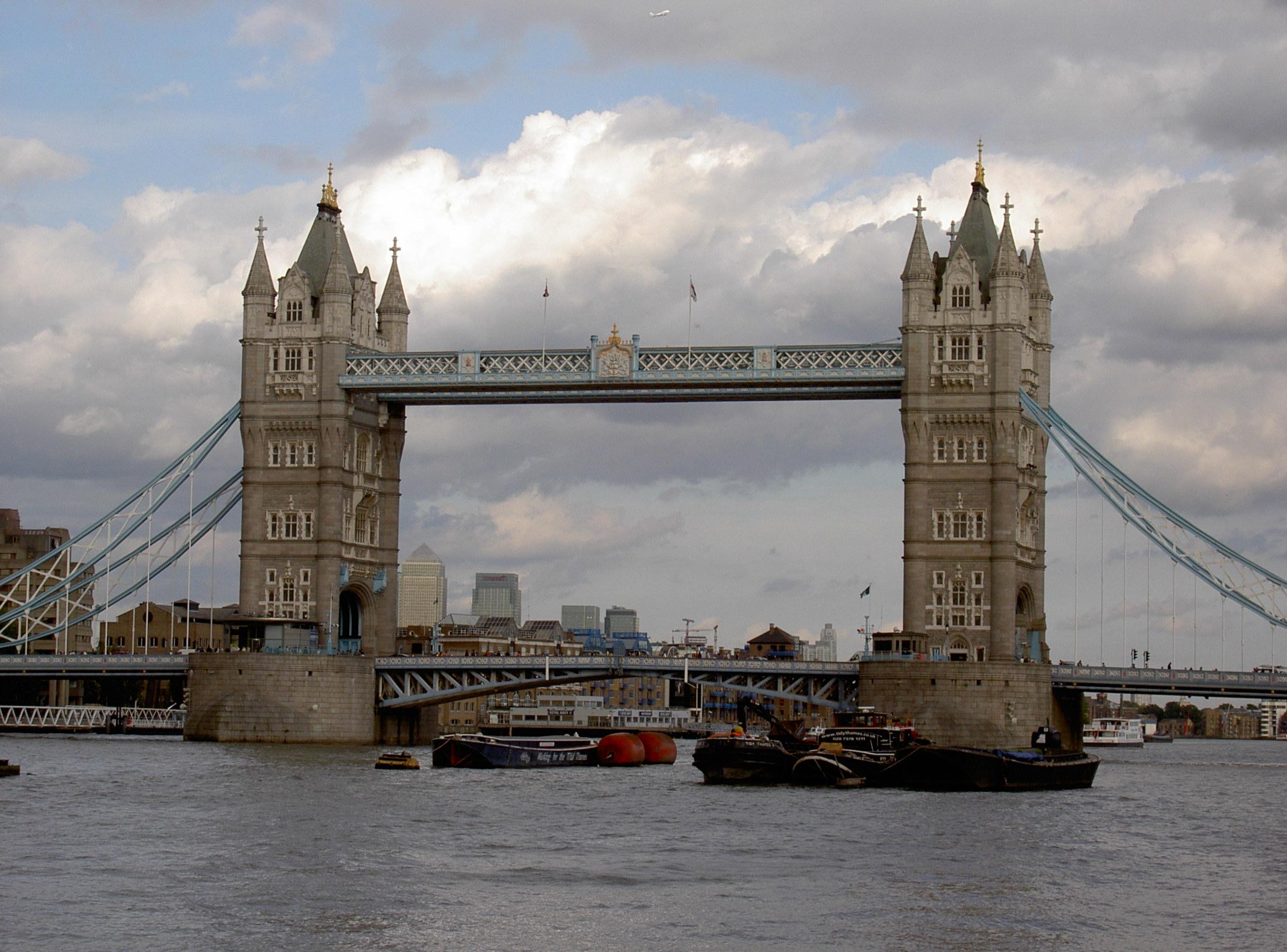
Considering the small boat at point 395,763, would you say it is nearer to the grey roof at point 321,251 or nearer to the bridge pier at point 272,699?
the bridge pier at point 272,699

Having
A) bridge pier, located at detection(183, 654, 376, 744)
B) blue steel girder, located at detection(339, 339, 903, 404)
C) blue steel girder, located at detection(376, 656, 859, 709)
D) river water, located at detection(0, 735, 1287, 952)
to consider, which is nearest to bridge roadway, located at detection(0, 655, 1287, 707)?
blue steel girder, located at detection(376, 656, 859, 709)

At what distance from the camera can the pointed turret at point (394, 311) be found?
12769cm


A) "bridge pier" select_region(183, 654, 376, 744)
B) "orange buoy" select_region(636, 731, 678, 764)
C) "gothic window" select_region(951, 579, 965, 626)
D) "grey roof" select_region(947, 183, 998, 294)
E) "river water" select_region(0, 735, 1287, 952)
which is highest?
"grey roof" select_region(947, 183, 998, 294)

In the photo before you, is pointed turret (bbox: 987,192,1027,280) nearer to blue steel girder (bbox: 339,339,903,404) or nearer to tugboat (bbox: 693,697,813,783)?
blue steel girder (bbox: 339,339,903,404)

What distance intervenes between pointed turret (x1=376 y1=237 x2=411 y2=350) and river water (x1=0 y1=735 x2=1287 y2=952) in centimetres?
4342

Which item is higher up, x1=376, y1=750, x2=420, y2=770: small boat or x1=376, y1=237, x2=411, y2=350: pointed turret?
x1=376, y1=237, x2=411, y2=350: pointed turret

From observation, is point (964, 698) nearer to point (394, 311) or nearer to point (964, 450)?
point (964, 450)

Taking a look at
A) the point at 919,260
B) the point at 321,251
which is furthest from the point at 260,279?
the point at 919,260

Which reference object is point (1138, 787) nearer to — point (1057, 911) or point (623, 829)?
point (623, 829)

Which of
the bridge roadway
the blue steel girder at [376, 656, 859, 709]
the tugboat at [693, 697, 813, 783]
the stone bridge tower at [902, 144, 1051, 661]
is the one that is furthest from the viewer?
the blue steel girder at [376, 656, 859, 709]

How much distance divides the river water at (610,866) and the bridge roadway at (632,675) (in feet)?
62.8

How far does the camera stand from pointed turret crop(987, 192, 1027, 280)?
112188 mm

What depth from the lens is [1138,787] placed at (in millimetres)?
95750

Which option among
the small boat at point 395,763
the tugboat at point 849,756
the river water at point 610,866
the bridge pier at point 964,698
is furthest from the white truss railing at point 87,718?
the tugboat at point 849,756
